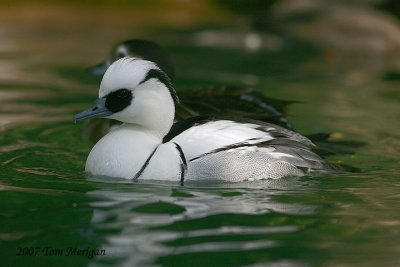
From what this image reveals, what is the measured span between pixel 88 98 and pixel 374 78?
11.8 ft

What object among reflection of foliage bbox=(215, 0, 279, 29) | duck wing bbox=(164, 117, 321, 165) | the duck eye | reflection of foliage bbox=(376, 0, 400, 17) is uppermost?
reflection of foliage bbox=(215, 0, 279, 29)

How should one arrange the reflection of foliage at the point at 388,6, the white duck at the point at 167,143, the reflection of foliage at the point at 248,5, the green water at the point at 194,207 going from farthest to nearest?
the reflection of foliage at the point at 248,5 → the reflection of foliage at the point at 388,6 → the white duck at the point at 167,143 → the green water at the point at 194,207

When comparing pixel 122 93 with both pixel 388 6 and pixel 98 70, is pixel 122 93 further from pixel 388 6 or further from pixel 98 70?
pixel 388 6

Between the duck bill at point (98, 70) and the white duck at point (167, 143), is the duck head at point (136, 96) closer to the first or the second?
the white duck at point (167, 143)

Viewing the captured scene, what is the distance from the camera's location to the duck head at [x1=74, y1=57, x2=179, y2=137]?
21.6ft

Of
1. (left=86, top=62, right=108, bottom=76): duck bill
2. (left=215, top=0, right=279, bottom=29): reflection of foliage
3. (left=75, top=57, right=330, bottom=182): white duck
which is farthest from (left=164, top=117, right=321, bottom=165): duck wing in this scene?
(left=215, top=0, right=279, bottom=29): reflection of foliage

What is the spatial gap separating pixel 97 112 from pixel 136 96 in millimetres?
294

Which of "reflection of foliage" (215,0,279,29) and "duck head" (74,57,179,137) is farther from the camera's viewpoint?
"reflection of foliage" (215,0,279,29)

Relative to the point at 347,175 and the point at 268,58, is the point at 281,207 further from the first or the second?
the point at 268,58

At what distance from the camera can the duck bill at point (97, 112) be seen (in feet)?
21.6

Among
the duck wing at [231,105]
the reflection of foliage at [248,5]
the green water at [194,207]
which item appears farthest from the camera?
the reflection of foliage at [248,5]

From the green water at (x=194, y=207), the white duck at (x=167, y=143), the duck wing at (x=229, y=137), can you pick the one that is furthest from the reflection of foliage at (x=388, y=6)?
the white duck at (x=167, y=143)

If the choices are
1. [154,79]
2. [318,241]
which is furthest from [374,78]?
[318,241]

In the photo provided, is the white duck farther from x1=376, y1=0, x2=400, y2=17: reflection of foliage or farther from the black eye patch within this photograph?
x1=376, y1=0, x2=400, y2=17: reflection of foliage
